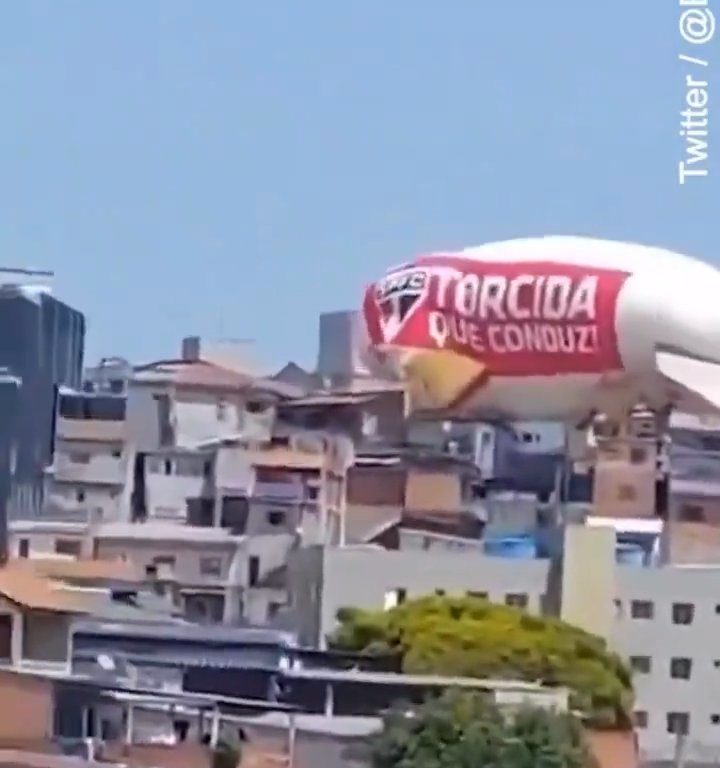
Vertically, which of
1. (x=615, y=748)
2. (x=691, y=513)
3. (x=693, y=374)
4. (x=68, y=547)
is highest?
(x=693, y=374)

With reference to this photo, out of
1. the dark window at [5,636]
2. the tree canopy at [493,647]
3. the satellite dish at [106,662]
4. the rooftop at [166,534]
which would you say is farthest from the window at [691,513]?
the dark window at [5,636]

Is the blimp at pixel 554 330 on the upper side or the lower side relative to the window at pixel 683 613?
upper

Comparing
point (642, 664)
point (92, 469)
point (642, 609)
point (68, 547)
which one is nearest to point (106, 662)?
point (642, 609)

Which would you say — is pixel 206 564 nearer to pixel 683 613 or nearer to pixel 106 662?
pixel 683 613

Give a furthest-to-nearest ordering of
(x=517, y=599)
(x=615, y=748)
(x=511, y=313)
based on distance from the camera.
Result: (x=517, y=599)
(x=511, y=313)
(x=615, y=748)

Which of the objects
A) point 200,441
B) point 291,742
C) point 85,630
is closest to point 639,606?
point 85,630

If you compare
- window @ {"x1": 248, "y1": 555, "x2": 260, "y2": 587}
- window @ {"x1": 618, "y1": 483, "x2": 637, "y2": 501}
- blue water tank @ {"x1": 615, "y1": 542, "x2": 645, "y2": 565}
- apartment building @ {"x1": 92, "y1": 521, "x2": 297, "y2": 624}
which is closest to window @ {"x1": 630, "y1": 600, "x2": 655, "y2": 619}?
blue water tank @ {"x1": 615, "y1": 542, "x2": 645, "y2": 565}

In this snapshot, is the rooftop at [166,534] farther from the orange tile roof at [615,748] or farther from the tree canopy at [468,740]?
the tree canopy at [468,740]
